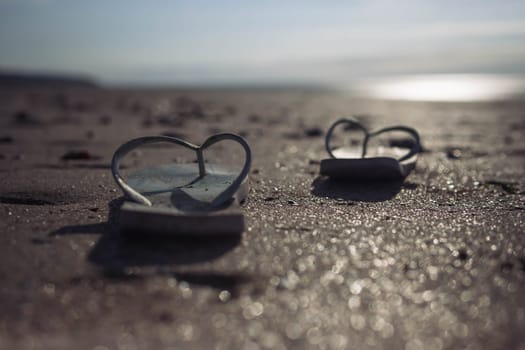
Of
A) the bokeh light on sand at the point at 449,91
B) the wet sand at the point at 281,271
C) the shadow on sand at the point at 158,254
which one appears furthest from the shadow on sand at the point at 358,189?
the bokeh light on sand at the point at 449,91

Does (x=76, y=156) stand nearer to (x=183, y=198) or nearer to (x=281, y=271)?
(x=183, y=198)

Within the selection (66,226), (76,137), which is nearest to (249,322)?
(66,226)

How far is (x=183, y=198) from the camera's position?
6.93ft

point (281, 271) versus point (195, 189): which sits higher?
point (195, 189)

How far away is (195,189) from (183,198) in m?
0.17

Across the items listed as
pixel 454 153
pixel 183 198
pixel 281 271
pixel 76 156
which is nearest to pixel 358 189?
pixel 183 198

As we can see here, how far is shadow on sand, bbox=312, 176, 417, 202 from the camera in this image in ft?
8.67

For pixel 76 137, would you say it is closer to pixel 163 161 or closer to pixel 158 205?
pixel 163 161

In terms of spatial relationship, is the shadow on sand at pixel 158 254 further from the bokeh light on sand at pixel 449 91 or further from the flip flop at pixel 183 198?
the bokeh light on sand at pixel 449 91

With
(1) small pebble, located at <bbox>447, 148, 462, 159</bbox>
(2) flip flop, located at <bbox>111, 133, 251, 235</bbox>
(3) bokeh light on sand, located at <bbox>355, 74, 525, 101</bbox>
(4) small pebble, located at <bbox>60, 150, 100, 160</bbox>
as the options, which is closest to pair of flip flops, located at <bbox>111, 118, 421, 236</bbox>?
(2) flip flop, located at <bbox>111, 133, 251, 235</bbox>

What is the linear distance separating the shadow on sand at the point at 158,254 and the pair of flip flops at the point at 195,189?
0.12ft

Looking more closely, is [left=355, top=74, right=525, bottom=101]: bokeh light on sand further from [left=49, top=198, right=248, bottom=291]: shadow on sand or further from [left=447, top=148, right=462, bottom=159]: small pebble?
[left=49, top=198, right=248, bottom=291]: shadow on sand

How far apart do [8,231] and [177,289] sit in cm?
85

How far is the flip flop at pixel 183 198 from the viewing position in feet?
5.96
